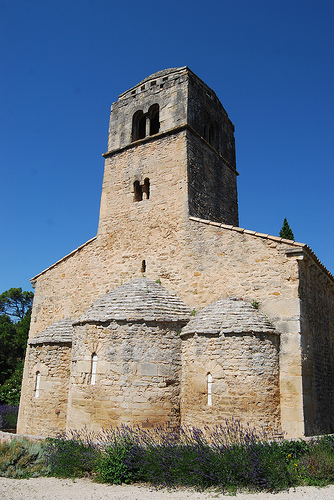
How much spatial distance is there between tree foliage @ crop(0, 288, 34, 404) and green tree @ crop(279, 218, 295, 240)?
15.1m

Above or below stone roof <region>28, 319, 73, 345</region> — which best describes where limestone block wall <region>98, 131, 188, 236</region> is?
above

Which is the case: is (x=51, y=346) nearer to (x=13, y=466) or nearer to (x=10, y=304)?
(x=13, y=466)

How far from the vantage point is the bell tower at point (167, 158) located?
12.5 metres

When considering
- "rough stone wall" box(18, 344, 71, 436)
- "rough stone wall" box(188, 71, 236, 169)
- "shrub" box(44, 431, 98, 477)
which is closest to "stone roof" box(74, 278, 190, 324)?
"rough stone wall" box(18, 344, 71, 436)

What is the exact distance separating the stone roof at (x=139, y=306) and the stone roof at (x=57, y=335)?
1543 millimetres

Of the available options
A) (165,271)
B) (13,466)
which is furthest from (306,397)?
(13,466)

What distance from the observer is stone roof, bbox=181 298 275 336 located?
8.88m

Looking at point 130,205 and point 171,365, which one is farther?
point 130,205

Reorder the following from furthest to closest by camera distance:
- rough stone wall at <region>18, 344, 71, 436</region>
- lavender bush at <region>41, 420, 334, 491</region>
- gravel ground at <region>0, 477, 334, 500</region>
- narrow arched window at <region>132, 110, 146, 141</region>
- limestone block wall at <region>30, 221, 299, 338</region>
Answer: narrow arched window at <region>132, 110, 146, 141</region>
rough stone wall at <region>18, 344, 71, 436</region>
limestone block wall at <region>30, 221, 299, 338</region>
lavender bush at <region>41, 420, 334, 491</region>
gravel ground at <region>0, 477, 334, 500</region>

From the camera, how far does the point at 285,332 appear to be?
907 centimetres

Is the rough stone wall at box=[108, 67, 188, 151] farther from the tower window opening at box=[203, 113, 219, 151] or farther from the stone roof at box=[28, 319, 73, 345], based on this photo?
the stone roof at box=[28, 319, 73, 345]

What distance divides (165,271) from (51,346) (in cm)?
405

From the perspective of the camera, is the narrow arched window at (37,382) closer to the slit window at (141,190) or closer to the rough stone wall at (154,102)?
the slit window at (141,190)

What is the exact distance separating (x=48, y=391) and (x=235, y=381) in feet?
18.8
